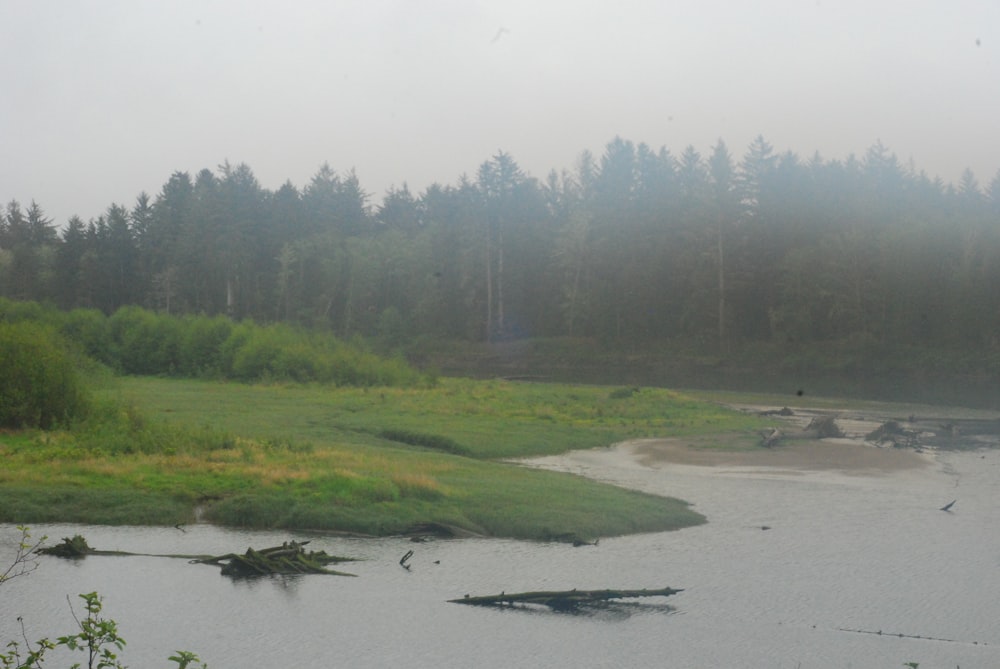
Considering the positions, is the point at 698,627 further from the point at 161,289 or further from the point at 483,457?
the point at 161,289

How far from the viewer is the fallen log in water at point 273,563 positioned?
1964 centimetres

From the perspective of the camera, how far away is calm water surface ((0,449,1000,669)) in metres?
16.4

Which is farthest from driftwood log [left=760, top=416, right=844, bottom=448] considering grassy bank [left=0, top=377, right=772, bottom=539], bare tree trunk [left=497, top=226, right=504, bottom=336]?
bare tree trunk [left=497, top=226, right=504, bottom=336]

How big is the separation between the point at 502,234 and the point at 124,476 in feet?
282

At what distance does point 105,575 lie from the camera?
19406 millimetres

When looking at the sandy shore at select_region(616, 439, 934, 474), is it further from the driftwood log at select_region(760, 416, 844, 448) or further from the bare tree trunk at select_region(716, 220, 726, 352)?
the bare tree trunk at select_region(716, 220, 726, 352)

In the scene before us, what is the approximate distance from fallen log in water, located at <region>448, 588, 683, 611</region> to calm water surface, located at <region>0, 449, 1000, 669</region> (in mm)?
269

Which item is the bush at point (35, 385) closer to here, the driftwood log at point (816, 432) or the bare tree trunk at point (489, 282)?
the driftwood log at point (816, 432)

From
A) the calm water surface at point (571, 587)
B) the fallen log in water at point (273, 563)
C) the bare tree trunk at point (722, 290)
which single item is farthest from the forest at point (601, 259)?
the fallen log in water at point (273, 563)

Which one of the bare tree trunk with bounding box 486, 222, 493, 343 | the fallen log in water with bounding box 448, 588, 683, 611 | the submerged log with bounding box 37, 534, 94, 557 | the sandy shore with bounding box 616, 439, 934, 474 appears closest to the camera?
the fallen log in water with bounding box 448, 588, 683, 611

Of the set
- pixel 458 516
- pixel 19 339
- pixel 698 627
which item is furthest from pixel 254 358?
pixel 698 627

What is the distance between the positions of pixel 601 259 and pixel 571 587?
87.0 m

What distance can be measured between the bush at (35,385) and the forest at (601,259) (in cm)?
6983

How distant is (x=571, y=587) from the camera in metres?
19.7
